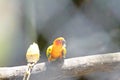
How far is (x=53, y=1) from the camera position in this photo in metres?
1.03

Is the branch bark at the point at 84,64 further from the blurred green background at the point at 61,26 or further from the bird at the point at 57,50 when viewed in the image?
the blurred green background at the point at 61,26

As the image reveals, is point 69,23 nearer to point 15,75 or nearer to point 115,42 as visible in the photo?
point 115,42

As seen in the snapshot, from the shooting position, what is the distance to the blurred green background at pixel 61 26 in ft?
3.38

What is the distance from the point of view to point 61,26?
1086 millimetres

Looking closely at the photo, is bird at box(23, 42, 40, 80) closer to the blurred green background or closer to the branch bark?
the branch bark

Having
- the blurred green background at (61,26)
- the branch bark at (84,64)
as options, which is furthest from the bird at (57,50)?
the blurred green background at (61,26)

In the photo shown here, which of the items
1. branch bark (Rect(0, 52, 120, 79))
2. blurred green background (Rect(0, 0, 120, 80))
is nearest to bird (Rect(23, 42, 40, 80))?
branch bark (Rect(0, 52, 120, 79))

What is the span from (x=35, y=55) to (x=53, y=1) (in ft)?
0.86

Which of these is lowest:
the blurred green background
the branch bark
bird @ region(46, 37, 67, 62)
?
the branch bark

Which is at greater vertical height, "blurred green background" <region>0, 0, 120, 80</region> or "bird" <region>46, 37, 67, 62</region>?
"blurred green background" <region>0, 0, 120, 80</region>

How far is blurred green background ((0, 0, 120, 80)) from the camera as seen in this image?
3.38 feet

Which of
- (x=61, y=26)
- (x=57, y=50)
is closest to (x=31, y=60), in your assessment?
(x=57, y=50)

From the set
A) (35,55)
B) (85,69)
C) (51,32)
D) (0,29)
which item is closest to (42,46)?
(51,32)

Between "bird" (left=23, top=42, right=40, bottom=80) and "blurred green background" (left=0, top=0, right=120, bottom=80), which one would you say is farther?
"blurred green background" (left=0, top=0, right=120, bottom=80)
